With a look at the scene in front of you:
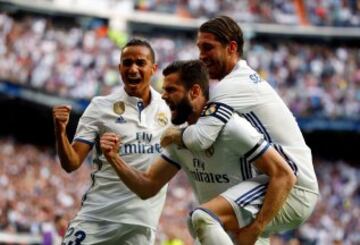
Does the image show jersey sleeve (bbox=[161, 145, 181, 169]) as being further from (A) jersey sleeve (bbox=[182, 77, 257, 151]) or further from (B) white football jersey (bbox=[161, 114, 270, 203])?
(A) jersey sleeve (bbox=[182, 77, 257, 151])

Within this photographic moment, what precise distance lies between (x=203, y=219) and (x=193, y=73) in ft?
3.22

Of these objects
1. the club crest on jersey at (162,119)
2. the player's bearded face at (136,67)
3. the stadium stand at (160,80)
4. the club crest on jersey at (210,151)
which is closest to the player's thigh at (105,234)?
the club crest on jersey at (162,119)

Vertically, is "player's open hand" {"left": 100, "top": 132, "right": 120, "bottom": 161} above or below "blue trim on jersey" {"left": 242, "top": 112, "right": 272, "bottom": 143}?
below

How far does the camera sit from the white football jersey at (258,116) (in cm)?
608

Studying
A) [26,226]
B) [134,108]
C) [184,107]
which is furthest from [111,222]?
[26,226]

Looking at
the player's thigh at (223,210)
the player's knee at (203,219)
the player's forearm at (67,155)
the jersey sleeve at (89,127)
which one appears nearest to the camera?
the player's knee at (203,219)

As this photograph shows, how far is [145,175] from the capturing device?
22.4 ft

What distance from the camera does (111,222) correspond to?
748cm

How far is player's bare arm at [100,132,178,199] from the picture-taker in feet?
21.9

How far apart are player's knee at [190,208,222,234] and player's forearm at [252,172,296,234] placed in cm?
28

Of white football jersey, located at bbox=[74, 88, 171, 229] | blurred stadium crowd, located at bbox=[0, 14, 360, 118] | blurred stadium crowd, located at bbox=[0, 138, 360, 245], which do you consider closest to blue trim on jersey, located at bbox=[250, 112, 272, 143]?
white football jersey, located at bbox=[74, 88, 171, 229]

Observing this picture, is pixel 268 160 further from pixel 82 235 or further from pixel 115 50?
pixel 115 50

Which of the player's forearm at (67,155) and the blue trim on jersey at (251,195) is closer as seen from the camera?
the blue trim on jersey at (251,195)

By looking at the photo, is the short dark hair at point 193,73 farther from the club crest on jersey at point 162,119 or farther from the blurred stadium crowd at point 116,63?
the blurred stadium crowd at point 116,63
